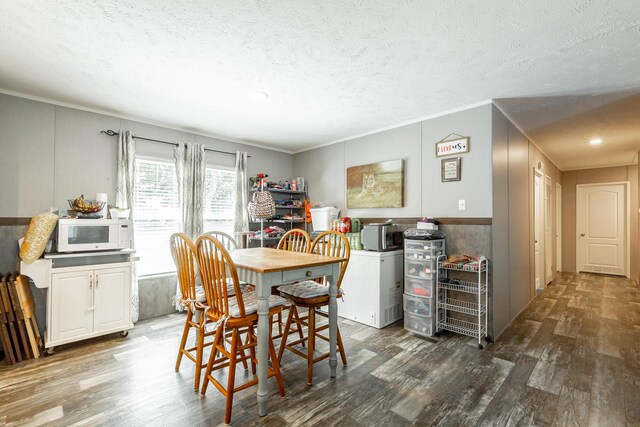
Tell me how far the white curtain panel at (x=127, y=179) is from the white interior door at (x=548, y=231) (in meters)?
6.54

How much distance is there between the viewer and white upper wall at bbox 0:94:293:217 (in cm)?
295

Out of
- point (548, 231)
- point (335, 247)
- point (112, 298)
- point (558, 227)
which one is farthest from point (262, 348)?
point (558, 227)

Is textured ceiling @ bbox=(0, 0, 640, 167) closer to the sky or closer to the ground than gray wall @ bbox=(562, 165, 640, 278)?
closer to the sky

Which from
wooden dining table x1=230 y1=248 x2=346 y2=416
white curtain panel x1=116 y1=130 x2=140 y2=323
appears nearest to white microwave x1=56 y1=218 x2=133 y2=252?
white curtain panel x1=116 y1=130 x2=140 y2=323

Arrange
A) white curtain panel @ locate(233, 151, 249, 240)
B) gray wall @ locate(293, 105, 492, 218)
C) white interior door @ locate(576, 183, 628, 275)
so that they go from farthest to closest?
white interior door @ locate(576, 183, 628, 275) → white curtain panel @ locate(233, 151, 249, 240) → gray wall @ locate(293, 105, 492, 218)

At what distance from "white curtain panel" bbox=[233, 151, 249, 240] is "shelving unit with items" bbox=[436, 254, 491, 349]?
284 centimetres

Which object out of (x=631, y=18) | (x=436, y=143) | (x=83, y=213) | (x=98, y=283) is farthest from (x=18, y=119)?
(x=631, y=18)

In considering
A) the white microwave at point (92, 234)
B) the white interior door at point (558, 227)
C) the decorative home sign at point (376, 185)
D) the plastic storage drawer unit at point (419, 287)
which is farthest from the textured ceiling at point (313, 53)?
the white interior door at point (558, 227)

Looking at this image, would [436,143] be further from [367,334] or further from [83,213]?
[83,213]

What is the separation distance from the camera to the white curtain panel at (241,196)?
4.57 meters

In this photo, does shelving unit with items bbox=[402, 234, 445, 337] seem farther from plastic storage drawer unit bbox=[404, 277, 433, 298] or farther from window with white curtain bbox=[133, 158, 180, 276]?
window with white curtain bbox=[133, 158, 180, 276]

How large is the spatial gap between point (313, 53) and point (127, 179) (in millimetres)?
2723

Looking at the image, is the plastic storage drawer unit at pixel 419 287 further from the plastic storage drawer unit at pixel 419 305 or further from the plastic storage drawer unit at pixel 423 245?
the plastic storage drawer unit at pixel 423 245

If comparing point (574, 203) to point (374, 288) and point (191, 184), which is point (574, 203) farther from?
point (191, 184)
